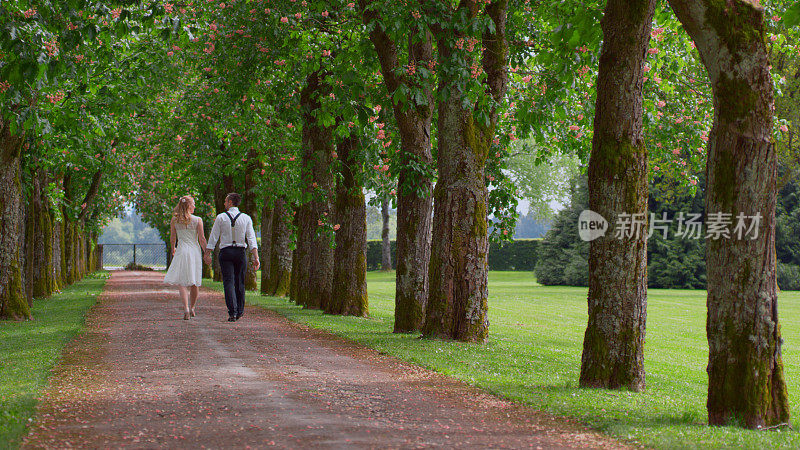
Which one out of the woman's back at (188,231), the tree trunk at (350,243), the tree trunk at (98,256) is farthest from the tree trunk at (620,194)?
the tree trunk at (98,256)

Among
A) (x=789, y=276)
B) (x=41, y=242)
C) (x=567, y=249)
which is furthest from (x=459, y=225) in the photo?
(x=789, y=276)

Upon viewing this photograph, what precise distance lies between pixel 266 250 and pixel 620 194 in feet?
72.5

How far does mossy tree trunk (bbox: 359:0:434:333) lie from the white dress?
3.62 meters

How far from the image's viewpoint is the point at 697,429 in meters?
6.27

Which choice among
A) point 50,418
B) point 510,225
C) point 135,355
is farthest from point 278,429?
point 510,225

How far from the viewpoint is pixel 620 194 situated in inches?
318

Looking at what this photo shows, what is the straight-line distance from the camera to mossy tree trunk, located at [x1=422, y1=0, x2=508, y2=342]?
1212 cm

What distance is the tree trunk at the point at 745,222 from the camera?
629 cm

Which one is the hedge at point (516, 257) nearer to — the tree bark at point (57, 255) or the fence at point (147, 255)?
the fence at point (147, 255)

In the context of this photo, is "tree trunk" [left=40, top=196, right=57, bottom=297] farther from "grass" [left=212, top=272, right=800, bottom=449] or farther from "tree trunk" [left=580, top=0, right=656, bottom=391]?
"tree trunk" [left=580, top=0, right=656, bottom=391]

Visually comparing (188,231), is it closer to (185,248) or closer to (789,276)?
(185,248)

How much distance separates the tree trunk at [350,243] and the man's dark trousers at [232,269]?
10.0 feet

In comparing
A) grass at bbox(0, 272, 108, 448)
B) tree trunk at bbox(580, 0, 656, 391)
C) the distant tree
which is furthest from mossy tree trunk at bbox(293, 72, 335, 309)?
the distant tree

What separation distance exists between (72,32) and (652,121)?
10.4 m
